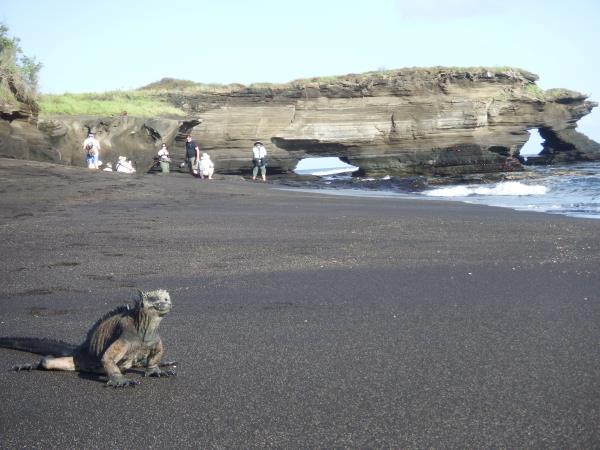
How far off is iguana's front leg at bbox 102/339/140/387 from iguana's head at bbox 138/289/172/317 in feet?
0.80

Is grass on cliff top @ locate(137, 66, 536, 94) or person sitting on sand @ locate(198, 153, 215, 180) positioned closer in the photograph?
person sitting on sand @ locate(198, 153, 215, 180)

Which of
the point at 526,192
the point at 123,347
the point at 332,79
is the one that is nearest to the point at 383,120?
the point at 332,79

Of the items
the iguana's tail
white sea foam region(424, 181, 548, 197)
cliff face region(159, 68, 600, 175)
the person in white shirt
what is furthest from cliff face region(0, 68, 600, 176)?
the iguana's tail

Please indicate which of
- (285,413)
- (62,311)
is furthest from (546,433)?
(62,311)

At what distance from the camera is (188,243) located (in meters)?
9.55

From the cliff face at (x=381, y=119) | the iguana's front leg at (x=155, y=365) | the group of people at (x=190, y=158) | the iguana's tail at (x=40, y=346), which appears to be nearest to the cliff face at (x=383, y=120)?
the cliff face at (x=381, y=119)

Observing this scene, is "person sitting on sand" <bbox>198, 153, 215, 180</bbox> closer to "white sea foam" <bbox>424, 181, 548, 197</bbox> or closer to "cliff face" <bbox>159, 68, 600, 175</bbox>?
"white sea foam" <bbox>424, 181, 548, 197</bbox>

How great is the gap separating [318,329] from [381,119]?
3441 centimetres

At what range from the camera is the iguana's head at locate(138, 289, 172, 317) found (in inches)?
169

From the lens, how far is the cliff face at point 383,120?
123 ft

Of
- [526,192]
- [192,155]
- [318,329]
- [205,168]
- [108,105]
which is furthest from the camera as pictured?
[108,105]

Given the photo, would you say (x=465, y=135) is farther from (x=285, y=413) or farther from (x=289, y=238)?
(x=285, y=413)

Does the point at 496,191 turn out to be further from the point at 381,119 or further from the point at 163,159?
the point at 381,119

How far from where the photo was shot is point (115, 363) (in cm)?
426
